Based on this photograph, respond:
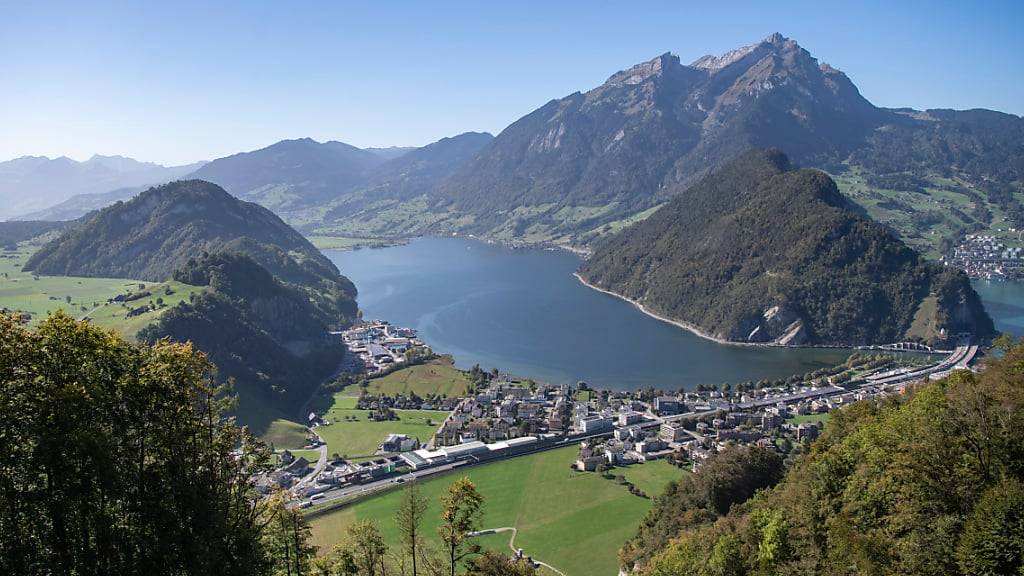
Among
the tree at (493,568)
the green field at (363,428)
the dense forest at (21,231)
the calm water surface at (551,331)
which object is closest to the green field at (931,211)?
the calm water surface at (551,331)

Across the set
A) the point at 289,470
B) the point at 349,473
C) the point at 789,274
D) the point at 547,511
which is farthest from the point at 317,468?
the point at 789,274

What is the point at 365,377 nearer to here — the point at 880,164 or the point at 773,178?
the point at 773,178

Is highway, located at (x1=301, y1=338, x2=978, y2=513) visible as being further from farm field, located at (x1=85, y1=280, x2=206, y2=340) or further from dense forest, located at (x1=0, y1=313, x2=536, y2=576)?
dense forest, located at (x1=0, y1=313, x2=536, y2=576)

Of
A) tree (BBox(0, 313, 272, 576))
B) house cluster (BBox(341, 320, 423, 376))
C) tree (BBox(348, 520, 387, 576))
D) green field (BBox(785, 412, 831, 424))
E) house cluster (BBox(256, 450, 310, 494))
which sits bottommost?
green field (BBox(785, 412, 831, 424))

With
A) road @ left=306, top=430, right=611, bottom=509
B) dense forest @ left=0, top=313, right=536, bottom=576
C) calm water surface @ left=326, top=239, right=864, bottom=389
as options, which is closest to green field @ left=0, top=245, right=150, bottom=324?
calm water surface @ left=326, top=239, right=864, bottom=389

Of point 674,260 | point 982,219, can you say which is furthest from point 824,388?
point 982,219

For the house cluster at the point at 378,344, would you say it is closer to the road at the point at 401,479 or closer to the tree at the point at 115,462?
the road at the point at 401,479
